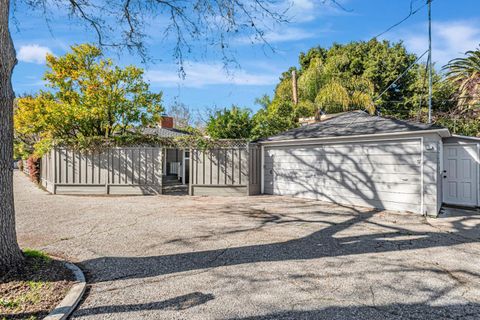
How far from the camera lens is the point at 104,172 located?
35.1ft

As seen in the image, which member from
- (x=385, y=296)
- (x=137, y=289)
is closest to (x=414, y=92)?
(x=385, y=296)

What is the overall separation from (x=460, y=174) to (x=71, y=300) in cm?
1039

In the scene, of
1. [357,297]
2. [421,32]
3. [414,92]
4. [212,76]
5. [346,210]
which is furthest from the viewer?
[414,92]

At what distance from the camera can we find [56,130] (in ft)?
36.8

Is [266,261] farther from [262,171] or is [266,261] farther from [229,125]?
[229,125]

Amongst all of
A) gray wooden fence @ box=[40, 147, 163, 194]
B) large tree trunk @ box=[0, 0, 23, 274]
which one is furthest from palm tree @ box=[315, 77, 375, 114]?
large tree trunk @ box=[0, 0, 23, 274]

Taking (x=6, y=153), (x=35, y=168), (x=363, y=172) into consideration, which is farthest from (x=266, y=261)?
(x=35, y=168)

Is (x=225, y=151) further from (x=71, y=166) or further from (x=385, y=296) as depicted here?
(x=385, y=296)

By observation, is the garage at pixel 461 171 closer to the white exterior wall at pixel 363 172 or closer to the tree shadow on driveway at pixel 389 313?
the white exterior wall at pixel 363 172

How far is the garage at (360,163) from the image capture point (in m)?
7.25

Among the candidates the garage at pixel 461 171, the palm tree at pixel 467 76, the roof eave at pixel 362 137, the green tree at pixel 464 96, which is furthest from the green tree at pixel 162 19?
the palm tree at pixel 467 76

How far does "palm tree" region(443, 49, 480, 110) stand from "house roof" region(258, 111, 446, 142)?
9.68m

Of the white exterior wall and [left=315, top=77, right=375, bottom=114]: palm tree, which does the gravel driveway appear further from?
[left=315, top=77, right=375, bottom=114]: palm tree

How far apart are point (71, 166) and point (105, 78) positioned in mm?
3755
